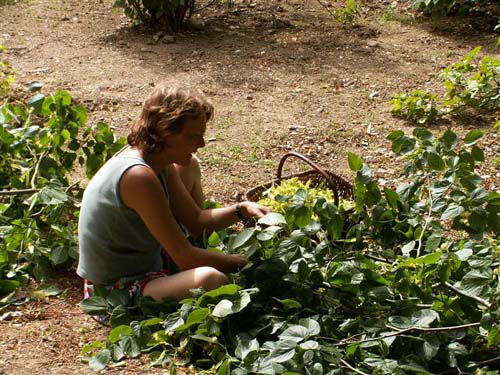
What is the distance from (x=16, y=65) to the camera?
6160mm

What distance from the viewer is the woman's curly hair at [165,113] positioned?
3.03 meters

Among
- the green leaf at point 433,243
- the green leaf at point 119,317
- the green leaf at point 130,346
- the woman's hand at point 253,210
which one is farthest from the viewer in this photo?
the woman's hand at point 253,210

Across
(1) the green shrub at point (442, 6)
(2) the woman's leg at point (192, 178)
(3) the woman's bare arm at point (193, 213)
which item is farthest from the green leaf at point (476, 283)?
(1) the green shrub at point (442, 6)

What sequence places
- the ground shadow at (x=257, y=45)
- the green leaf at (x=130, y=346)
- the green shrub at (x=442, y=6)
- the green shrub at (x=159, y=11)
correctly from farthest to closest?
the green shrub at (x=442, y=6) → the green shrub at (x=159, y=11) → the ground shadow at (x=257, y=45) → the green leaf at (x=130, y=346)

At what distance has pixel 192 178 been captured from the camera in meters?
3.64

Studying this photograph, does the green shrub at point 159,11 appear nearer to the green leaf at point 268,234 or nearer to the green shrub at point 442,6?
the green shrub at point 442,6

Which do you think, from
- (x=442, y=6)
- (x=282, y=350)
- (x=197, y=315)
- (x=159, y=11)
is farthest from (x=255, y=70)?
(x=282, y=350)

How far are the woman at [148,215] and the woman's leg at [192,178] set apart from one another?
296mm

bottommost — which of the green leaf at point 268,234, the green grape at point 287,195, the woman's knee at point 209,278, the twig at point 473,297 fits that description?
the woman's knee at point 209,278

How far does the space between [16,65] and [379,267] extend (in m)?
4.13

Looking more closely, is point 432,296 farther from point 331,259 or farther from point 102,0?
point 102,0

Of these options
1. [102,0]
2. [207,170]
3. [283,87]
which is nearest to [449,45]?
[283,87]

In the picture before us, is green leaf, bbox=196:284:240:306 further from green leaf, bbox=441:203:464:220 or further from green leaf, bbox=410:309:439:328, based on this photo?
green leaf, bbox=441:203:464:220

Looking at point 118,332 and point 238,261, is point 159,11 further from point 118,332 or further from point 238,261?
point 118,332
